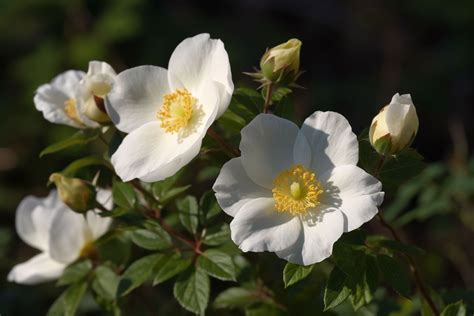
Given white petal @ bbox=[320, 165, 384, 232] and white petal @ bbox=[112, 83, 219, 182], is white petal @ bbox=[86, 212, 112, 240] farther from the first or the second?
white petal @ bbox=[320, 165, 384, 232]

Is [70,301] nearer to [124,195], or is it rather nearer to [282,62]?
[124,195]

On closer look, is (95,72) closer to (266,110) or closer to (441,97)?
(266,110)

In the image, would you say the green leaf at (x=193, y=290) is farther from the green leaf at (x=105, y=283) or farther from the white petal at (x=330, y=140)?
the white petal at (x=330, y=140)

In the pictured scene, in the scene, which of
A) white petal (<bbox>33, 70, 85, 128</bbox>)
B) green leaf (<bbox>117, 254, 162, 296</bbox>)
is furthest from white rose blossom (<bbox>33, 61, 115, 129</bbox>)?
green leaf (<bbox>117, 254, 162, 296</bbox>)

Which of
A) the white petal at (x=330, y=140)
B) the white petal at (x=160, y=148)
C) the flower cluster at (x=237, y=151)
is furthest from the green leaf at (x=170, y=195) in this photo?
the white petal at (x=330, y=140)

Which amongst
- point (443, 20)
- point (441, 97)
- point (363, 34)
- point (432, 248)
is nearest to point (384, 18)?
point (363, 34)

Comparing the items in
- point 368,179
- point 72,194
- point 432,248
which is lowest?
point 432,248
